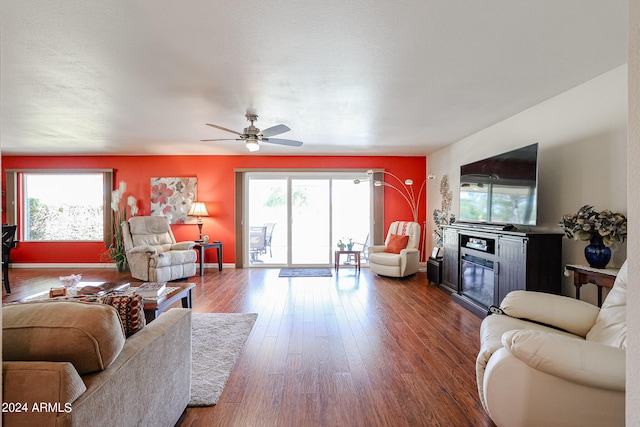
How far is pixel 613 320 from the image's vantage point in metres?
1.83

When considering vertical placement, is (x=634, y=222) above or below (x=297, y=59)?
below

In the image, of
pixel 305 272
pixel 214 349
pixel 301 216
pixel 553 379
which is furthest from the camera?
pixel 301 216

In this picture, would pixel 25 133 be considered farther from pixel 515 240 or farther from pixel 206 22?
pixel 515 240

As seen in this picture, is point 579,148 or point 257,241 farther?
point 257,241

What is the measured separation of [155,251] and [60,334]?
416cm

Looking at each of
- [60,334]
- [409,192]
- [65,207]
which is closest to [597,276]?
[60,334]

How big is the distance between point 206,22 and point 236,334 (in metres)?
2.50

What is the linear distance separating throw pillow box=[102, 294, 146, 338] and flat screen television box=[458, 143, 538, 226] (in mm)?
3275

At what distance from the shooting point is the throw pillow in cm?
146

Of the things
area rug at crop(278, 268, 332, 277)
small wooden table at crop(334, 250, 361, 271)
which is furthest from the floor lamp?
area rug at crop(278, 268, 332, 277)

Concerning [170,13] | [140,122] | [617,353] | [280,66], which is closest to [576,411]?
[617,353]

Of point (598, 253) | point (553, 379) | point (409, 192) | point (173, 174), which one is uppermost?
point (173, 174)

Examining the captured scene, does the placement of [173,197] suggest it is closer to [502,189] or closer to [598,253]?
[502,189]

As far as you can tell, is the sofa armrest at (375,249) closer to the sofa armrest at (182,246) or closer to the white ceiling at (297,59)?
the white ceiling at (297,59)
